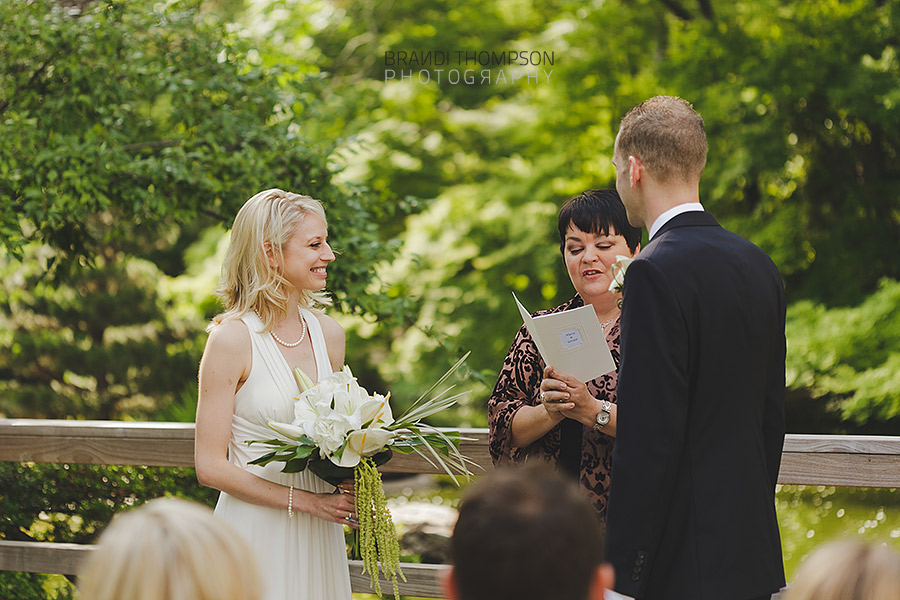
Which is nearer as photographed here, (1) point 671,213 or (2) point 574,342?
(1) point 671,213

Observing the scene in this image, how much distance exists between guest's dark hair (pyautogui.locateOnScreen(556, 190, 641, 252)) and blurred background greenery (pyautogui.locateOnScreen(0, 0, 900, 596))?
149cm

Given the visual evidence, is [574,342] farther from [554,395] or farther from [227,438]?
[227,438]

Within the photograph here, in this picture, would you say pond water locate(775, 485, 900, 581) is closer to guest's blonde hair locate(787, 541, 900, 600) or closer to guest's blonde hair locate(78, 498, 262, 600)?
guest's blonde hair locate(787, 541, 900, 600)

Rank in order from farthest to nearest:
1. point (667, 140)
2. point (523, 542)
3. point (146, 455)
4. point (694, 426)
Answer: point (146, 455), point (667, 140), point (694, 426), point (523, 542)

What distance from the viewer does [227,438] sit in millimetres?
2777

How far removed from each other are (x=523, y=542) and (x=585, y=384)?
135cm

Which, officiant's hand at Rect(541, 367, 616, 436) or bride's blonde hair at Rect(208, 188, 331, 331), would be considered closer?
officiant's hand at Rect(541, 367, 616, 436)

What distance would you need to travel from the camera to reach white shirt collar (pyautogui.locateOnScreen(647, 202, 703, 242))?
7.59 ft

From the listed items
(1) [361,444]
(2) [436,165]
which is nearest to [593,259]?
(1) [361,444]

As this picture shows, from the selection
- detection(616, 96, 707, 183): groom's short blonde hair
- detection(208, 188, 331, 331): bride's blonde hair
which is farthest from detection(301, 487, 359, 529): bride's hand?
detection(616, 96, 707, 183): groom's short blonde hair

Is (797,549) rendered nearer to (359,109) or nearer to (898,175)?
(898,175)

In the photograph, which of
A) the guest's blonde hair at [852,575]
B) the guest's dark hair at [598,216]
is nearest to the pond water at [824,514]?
the guest's dark hair at [598,216]

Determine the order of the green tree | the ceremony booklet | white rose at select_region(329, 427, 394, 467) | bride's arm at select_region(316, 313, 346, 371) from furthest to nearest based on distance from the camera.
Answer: the green tree
bride's arm at select_region(316, 313, 346, 371)
white rose at select_region(329, 427, 394, 467)
the ceremony booklet

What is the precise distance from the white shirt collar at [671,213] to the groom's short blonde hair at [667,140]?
0.07 metres
